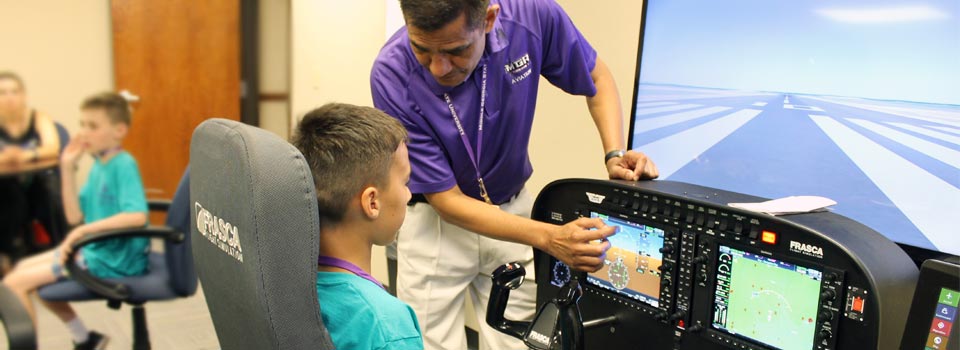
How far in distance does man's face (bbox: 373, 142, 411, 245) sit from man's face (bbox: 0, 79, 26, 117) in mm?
1367

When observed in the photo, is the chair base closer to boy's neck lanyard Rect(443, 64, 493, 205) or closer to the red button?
boy's neck lanyard Rect(443, 64, 493, 205)

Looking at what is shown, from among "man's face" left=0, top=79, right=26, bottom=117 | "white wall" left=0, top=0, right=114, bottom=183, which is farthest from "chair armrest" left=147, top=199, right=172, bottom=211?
"man's face" left=0, top=79, right=26, bottom=117

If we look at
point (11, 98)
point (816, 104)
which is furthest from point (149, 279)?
point (816, 104)

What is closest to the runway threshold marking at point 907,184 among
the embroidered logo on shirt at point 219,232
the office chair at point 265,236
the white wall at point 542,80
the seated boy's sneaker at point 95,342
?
the white wall at point 542,80

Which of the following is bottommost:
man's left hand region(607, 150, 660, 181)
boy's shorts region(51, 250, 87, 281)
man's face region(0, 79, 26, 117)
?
boy's shorts region(51, 250, 87, 281)

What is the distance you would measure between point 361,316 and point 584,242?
0.53 meters

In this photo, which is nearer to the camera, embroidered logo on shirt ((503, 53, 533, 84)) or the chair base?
embroidered logo on shirt ((503, 53, 533, 84))

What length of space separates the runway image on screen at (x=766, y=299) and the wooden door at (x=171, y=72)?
5.83 ft

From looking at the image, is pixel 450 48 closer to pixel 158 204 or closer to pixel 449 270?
pixel 449 270

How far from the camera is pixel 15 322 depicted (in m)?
2.15

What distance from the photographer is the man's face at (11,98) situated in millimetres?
1934

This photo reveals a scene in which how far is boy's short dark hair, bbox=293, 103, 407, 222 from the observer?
1.09 meters

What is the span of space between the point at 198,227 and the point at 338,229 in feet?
0.69

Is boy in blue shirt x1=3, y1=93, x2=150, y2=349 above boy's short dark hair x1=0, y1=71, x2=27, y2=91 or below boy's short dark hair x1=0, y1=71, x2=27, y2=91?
below
